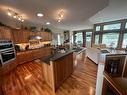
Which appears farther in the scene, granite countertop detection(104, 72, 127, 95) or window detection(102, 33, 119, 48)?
window detection(102, 33, 119, 48)

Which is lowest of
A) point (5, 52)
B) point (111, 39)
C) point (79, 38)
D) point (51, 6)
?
point (5, 52)

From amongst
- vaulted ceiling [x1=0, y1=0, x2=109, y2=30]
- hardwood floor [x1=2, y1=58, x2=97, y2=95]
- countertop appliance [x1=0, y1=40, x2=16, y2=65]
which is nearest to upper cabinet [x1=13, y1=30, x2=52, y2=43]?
vaulted ceiling [x1=0, y1=0, x2=109, y2=30]

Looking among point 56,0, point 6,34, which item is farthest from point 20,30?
point 56,0

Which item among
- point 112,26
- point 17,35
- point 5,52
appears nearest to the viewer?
point 5,52

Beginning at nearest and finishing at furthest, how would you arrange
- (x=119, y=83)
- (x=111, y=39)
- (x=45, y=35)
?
(x=119, y=83)
(x=111, y=39)
(x=45, y=35)

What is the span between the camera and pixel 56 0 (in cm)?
205

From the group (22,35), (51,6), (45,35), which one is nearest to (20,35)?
(22,35)

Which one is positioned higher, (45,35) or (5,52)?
(45,35)

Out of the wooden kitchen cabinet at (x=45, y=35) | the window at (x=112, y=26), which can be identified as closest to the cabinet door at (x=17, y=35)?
the wooden kitchen cabinet at (x=45, y=35)

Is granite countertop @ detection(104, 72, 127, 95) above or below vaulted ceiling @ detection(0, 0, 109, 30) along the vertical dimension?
below

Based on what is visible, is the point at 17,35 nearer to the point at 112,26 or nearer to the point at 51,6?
the point at 51,6

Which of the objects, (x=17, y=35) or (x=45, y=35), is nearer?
(x=17, y=35)

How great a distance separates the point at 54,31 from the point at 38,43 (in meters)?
2.29

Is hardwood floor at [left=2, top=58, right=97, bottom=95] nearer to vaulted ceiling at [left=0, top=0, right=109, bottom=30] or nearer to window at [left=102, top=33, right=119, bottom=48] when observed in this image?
vaulted ceiling at [left=0, top=0, right=109, bottom=30]
